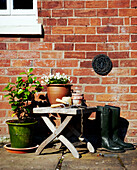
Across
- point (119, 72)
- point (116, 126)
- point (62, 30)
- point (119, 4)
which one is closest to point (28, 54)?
point (62, 30)

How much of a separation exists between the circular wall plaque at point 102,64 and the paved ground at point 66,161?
1158 millimetres

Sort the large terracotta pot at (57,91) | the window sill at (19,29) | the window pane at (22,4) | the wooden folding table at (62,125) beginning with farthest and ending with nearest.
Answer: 1. the window pane at (22,4)
2. the window sill at (19,29)
3. the large terracotta pot at (57,91)
4. the wooden folding table at (62,125)

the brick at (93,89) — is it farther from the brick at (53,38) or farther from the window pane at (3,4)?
the window pane at (3,4)

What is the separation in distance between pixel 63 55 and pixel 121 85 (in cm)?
95

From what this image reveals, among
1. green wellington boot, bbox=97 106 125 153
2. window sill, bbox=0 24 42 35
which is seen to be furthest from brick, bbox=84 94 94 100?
window sill, bbox=0 24 42 35

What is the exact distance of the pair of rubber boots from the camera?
3.48m

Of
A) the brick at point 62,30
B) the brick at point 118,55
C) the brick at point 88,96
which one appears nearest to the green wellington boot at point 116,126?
the brick at point 88,96

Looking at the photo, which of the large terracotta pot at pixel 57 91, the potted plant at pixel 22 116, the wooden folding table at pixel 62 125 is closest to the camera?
the wooden folding table at pixel 62 125

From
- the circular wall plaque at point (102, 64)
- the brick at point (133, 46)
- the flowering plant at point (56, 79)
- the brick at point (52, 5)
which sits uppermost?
the brick at point (52, 5)

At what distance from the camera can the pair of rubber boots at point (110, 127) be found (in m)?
3.48

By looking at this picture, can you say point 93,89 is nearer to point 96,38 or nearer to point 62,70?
point 62,70

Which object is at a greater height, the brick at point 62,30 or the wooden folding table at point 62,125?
the brick at point 62,30

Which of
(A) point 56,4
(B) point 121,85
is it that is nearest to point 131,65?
(B) point 121,85

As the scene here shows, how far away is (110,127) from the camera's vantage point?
358 centimetres
